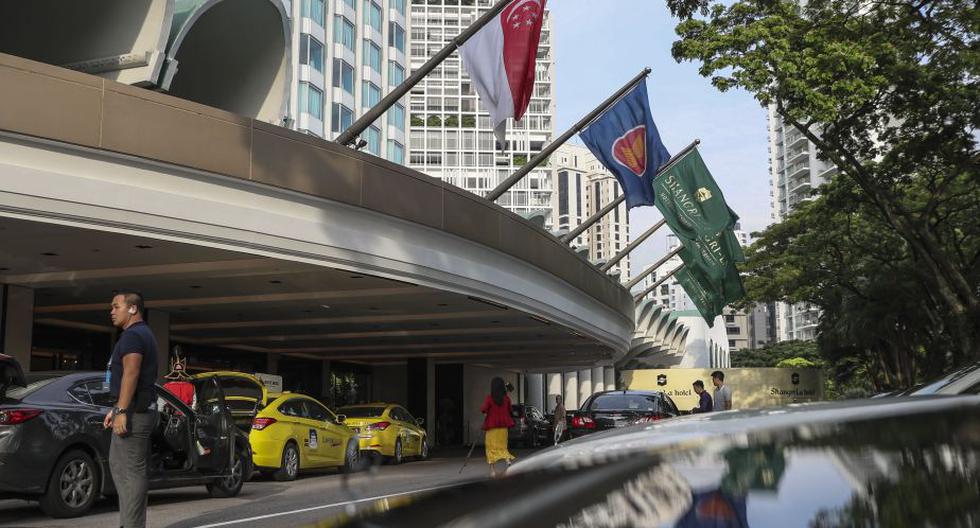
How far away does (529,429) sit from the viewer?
33.0 m

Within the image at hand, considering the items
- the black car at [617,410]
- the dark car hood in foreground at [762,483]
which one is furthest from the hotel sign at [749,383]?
the dark car hood in foreground at [762,483]

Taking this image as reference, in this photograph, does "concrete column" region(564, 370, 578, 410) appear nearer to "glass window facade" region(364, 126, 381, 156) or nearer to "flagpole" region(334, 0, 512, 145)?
"glass window facade" region(364, 126, 381, 156)

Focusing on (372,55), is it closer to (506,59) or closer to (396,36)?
(396,36)

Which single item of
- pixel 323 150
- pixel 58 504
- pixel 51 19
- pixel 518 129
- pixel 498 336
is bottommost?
pixel 58 504

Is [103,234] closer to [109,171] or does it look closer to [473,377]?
[109,171]

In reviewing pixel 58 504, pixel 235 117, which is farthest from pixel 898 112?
pixel 58 504

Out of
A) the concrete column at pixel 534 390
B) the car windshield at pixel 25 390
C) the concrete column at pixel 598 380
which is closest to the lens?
the car windshield at pixel 25 390

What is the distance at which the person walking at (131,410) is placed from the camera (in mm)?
6805

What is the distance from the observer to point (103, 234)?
44.3 feet

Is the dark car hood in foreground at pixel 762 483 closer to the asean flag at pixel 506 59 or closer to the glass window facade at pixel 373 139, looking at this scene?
the asean flag at pixel 506 59

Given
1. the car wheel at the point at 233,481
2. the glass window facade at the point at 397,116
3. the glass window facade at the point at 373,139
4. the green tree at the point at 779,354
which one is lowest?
the car wheel at the point at 233,481

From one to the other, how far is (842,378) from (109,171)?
2068 inches

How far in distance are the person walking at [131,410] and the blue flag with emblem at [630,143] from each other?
1754 cm

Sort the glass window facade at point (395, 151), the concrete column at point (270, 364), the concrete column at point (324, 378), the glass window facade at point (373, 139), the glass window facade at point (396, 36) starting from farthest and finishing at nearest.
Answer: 1. the glass window facade at point (395, 151)
2. the glass window facade at point (396, 36)
3. the glass window facade at point (373, 139)
4. the concrete column at point (324, 378)
5. the concrete column at point (270, 364)
